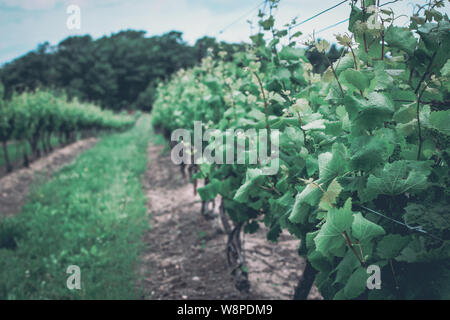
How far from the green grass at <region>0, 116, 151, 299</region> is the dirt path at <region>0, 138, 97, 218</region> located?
0.48 m

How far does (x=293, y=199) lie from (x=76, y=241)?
185 inches

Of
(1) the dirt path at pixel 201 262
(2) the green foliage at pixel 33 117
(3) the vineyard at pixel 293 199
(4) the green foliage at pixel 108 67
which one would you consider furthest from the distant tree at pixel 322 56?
(4) the green foliage at pixel 108 67

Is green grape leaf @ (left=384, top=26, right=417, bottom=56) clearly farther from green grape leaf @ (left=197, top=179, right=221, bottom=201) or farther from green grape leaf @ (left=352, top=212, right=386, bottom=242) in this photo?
green grape leaf @ (left=197, top=179, right=221, bottom=201)

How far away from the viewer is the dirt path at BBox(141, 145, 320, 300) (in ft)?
12.2

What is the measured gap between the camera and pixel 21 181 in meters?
9.66

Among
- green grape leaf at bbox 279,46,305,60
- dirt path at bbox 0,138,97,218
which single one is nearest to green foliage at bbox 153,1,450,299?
green grape leaf at bbox 279,46,305,60

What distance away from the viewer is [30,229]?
5.66 m

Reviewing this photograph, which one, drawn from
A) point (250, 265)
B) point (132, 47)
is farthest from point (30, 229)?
point (132, 47)

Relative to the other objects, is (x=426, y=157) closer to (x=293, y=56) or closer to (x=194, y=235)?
(x=293, y=56)

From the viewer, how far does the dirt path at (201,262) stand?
3.72m

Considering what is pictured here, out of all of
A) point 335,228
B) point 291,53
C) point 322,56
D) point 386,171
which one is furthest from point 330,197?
point 291,53

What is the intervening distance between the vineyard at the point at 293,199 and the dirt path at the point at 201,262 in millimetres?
28

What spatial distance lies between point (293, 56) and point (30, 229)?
19.0 feet
